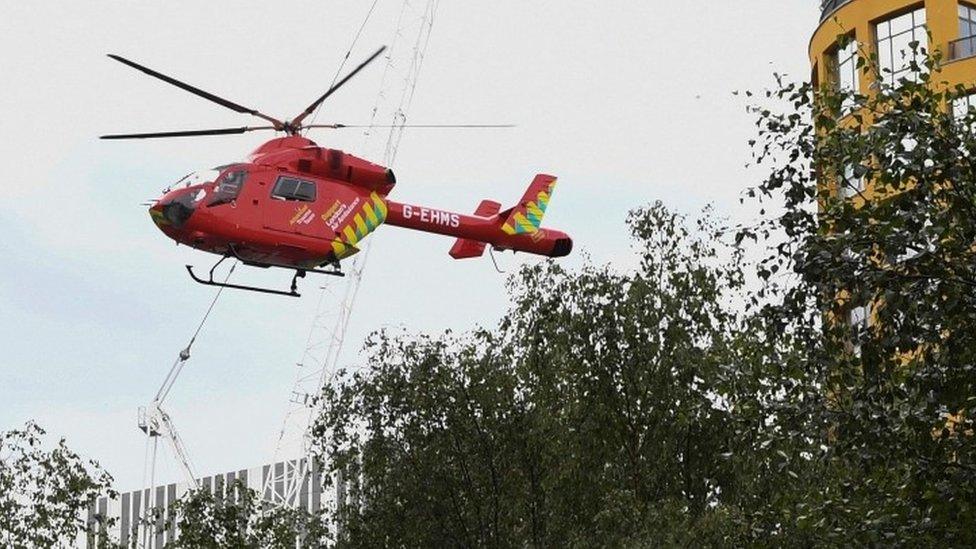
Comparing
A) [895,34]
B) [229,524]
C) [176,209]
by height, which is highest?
[895,34]

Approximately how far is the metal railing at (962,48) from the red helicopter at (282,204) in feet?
58.6

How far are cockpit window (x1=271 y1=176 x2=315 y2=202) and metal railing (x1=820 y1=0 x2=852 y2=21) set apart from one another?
21.6 metres

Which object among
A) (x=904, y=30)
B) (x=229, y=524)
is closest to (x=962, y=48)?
(x=904, y=30)

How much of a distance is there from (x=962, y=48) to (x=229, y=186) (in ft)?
76.8

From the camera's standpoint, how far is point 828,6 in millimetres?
59938

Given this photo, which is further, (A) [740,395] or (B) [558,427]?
(B) [558,427]

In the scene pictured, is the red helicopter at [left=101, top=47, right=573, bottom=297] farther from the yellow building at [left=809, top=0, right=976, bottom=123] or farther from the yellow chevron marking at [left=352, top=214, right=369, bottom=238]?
the yellow building at [left=809, top=0, right=976, bottom=123]

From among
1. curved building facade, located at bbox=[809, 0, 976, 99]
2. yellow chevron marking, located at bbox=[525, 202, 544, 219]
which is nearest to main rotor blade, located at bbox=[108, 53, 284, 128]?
yellow chevron marking, located at bbox=[525, 202, 544, 219]

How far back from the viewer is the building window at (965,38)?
54.0 metres

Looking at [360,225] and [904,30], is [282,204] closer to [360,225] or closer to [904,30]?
[360,225]

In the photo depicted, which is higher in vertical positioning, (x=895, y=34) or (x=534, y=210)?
(x=895, y=34)

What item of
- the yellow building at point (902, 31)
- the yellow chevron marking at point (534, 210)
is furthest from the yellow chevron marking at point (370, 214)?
the yellow building at point (902, 31)

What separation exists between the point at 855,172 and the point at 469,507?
99.9 feet

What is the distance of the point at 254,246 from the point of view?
42.8m
